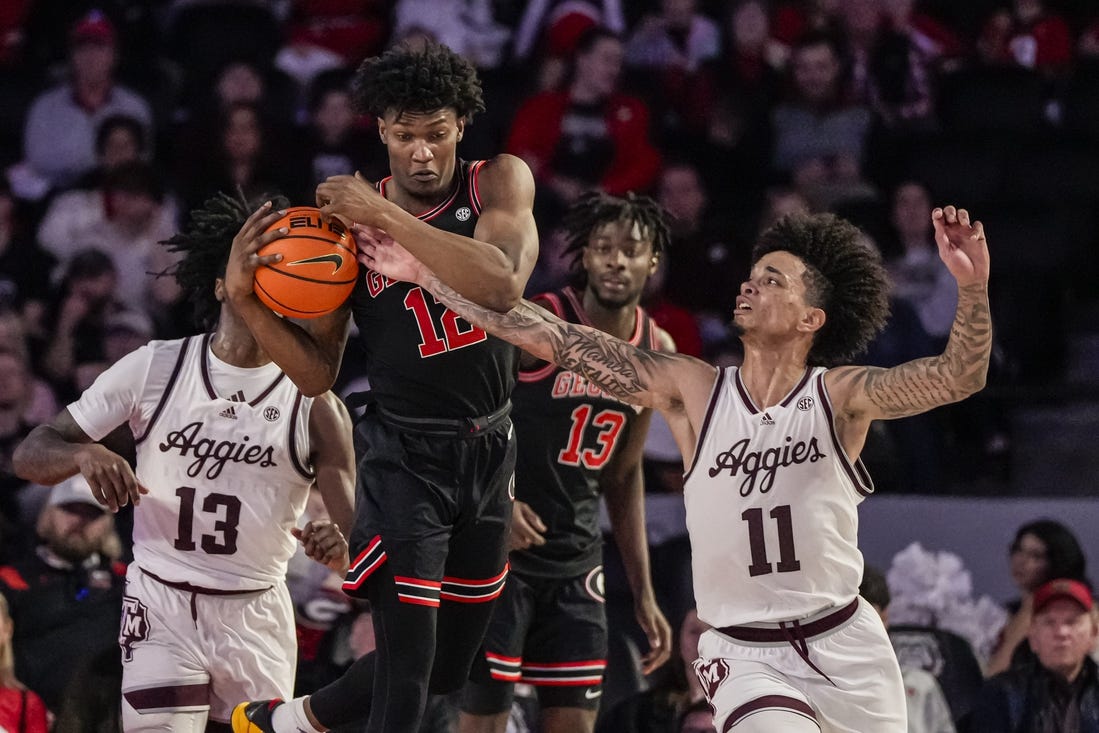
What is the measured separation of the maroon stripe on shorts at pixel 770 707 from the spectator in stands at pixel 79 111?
291 inches

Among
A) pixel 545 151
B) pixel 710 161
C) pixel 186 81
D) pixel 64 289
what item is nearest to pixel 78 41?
pixel 186 81

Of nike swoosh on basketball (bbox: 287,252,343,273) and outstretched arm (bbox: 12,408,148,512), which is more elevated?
nike swoosh on basketball (bbox: 287,252,343,273)

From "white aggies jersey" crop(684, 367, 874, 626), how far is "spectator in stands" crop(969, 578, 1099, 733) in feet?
9.11

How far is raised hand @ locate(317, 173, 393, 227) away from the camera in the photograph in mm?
5117

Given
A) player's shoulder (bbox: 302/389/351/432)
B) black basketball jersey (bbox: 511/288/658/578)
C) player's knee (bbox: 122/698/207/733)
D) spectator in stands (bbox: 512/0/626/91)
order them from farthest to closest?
spectator in stands (bbox: 512/0/626/91) → black basketball jersey (bbox: 511/288/658/578) → player's shoulder (bbox: 302/389/351/432) → player's knee (bbox: 122/698/207/733)

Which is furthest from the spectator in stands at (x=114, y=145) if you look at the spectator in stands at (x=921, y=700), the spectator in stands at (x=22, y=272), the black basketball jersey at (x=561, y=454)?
the spectator in stands at (x=921, y=700)

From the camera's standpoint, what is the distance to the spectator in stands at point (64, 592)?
8016 millimetres

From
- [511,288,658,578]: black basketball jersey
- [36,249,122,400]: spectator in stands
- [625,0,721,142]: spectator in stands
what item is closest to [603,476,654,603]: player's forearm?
[511,288,658,578]: black basketball jersey

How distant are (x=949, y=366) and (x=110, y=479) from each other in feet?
8.70

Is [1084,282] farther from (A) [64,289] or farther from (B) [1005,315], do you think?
(A) [64,289]

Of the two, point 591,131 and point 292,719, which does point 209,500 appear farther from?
point 591,131

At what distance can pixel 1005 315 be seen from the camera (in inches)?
399

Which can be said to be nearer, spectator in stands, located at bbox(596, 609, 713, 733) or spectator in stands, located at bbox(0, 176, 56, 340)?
spectator in stands, located at bbox(596, 609, 713, 733)

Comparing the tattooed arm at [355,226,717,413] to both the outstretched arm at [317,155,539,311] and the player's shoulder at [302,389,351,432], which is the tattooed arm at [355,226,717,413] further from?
the player's shoulder at [302,389,351,432]
